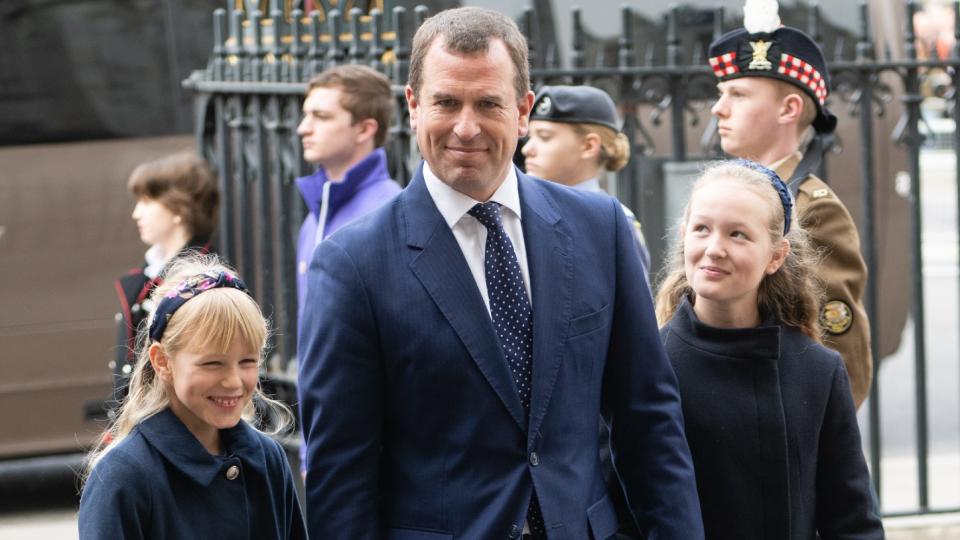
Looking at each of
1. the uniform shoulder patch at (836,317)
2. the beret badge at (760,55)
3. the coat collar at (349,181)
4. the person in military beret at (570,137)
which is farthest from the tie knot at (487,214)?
the coat collar at (349,181)

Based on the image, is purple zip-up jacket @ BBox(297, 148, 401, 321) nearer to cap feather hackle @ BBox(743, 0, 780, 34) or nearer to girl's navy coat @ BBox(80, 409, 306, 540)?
cap feather hackle @ BBox(743, 0, 780, 34)

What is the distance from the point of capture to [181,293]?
11.1 ft

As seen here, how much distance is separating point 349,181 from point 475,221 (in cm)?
223

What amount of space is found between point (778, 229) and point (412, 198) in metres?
0.89

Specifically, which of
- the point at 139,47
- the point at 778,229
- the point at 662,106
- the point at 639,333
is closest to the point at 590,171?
the point at 662,106

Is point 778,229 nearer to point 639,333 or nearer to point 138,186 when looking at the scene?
point 639,333

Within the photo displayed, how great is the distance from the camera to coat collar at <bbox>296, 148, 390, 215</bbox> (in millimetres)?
5387

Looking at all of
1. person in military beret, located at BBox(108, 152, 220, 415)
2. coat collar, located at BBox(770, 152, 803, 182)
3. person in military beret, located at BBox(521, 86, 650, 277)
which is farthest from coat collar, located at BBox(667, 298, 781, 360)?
person in military beret, located at BBox(108, 152, 220, 415)

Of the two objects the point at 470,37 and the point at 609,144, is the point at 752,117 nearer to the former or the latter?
the point at 609,144

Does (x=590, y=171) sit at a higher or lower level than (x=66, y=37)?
lower

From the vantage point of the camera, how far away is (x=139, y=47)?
823cm

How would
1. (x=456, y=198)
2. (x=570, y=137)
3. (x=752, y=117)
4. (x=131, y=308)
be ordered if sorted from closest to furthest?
(x=456, y=198), (x=752, y=117), (x=570, y=137), (x=131, y=308)

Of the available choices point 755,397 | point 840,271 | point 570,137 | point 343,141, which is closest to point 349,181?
point 343,141

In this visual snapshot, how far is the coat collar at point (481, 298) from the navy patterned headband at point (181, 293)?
45cm
